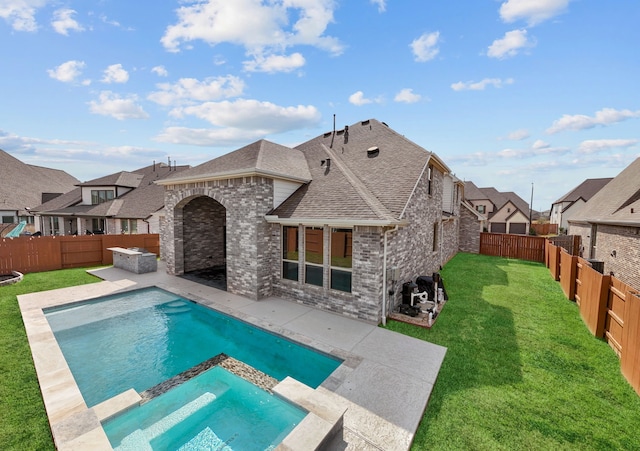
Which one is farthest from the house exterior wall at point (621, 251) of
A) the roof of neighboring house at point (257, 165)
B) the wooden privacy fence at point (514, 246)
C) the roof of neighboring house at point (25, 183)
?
the roof of neighboring house at point (25, 183)

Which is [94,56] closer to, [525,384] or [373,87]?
[373,87]

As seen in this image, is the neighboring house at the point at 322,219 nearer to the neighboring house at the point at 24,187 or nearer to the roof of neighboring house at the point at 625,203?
the roof of neighboring house at the point at 625,203

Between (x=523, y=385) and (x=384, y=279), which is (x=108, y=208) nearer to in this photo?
(x=384, y=279)

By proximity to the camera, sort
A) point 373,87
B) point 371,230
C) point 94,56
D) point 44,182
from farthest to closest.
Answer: point 44,182 → point 373,87 → point 94,56 → point 371,230

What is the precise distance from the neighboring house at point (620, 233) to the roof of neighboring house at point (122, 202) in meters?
27.8

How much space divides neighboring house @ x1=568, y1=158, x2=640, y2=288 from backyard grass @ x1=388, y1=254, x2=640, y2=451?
3.84m

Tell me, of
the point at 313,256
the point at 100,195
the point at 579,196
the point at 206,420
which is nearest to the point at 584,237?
the point at 313,256

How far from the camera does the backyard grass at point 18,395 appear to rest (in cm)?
385

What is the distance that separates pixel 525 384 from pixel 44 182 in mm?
60890

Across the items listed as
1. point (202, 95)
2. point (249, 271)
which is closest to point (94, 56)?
point (202, 95)

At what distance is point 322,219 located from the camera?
8.44 metres

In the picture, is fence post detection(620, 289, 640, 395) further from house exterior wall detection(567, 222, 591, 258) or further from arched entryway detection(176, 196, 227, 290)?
house exterior wall detection(567, 222, 591, 258)

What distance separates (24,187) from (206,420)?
174ft

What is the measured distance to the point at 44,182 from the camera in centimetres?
4225
